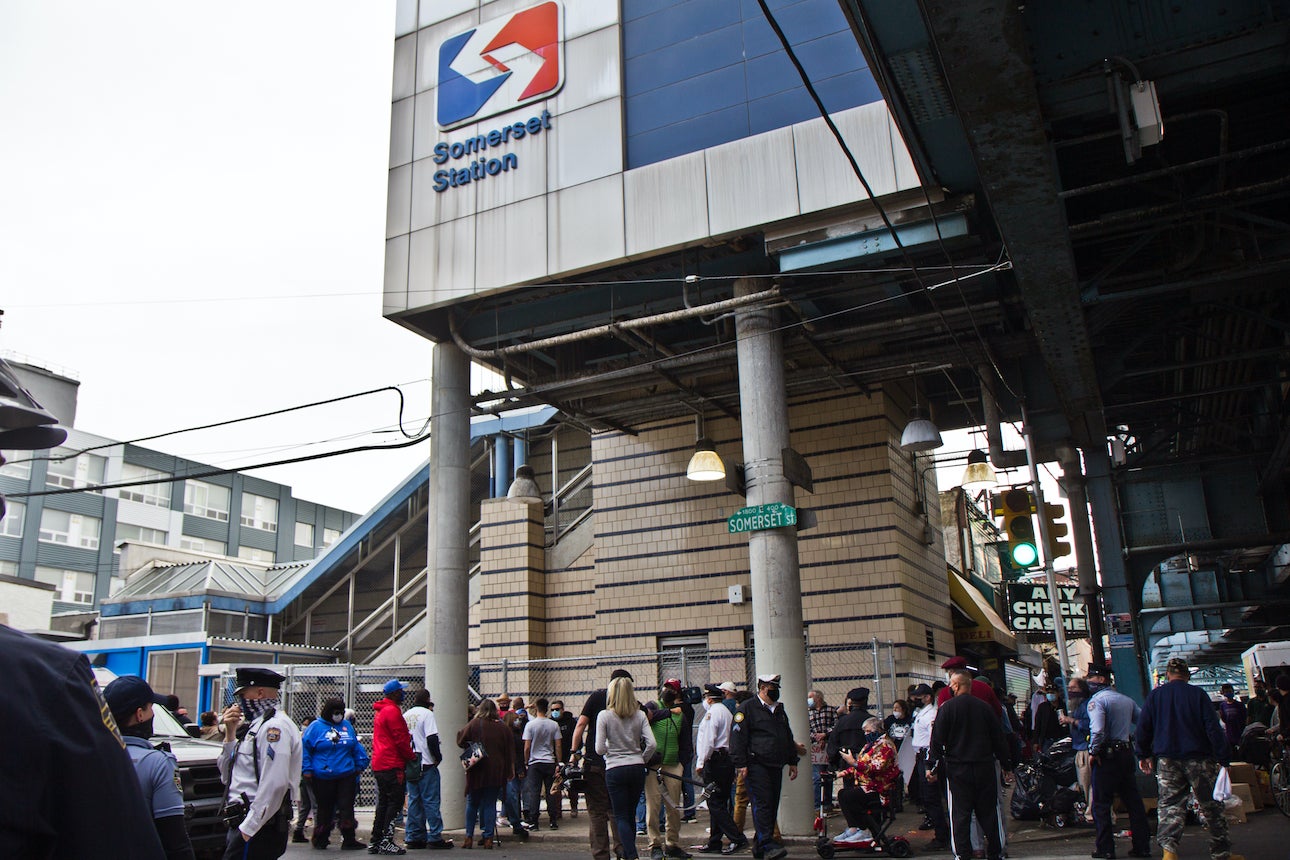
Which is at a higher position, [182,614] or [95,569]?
[95,569]

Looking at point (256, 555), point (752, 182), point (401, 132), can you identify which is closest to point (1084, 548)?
point (752, 182)

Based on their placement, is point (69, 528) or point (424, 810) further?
point (69, 528)

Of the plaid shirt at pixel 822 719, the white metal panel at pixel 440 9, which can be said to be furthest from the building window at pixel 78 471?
the plaid shirt at pixel 822 719

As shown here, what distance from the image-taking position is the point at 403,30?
19484 millimetres

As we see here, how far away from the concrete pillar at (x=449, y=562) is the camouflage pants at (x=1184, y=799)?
34.5 feet

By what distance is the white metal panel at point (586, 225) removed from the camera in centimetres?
1659

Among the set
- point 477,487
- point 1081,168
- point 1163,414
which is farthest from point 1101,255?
point 477,487

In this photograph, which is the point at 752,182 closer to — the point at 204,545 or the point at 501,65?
the point at 501,65

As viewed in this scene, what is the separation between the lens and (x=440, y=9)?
62.9 feet

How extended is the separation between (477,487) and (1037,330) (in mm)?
20017

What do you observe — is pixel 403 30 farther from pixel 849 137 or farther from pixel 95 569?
pixel 95 569

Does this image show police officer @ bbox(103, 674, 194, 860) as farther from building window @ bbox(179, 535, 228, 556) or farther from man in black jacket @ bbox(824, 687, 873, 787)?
building window @ bbox(179, 535, 228, 556)

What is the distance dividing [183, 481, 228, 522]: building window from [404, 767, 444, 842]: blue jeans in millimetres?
48090

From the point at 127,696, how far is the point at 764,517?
11.1 meters
